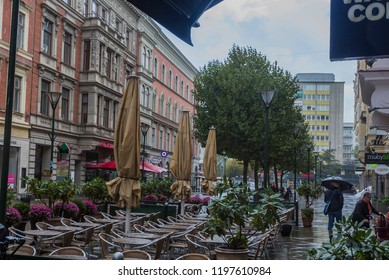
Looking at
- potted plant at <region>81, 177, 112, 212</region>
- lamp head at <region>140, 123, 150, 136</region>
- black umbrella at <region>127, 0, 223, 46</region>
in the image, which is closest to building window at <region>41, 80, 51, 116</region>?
potted plant at <region>81, 177, 112, 212</region>

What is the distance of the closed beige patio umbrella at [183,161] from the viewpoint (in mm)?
12664

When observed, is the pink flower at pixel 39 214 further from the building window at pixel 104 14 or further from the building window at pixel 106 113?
the building window at pixel 106 113

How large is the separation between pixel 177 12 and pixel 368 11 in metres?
1.12

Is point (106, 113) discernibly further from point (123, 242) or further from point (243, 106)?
point (123, 242)

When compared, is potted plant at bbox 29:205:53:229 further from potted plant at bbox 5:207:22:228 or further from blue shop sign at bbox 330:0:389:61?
blue shop sign at bbox 330:0:389:61

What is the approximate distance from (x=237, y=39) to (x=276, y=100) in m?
21.3

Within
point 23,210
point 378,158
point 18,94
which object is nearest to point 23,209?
point 23,210

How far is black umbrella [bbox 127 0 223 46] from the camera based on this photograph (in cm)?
285

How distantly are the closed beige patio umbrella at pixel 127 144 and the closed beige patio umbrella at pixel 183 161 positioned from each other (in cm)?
388

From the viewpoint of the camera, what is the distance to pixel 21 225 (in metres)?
9.27

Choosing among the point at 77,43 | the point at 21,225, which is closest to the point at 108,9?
the point at 77,43

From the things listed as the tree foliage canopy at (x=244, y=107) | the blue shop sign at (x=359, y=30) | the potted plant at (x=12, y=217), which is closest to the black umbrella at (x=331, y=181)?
the potted plant at (x=12, y=217)

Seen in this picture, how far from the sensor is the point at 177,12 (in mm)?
2916

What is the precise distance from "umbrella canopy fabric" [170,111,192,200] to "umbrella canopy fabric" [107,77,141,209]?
3875 millimetres
